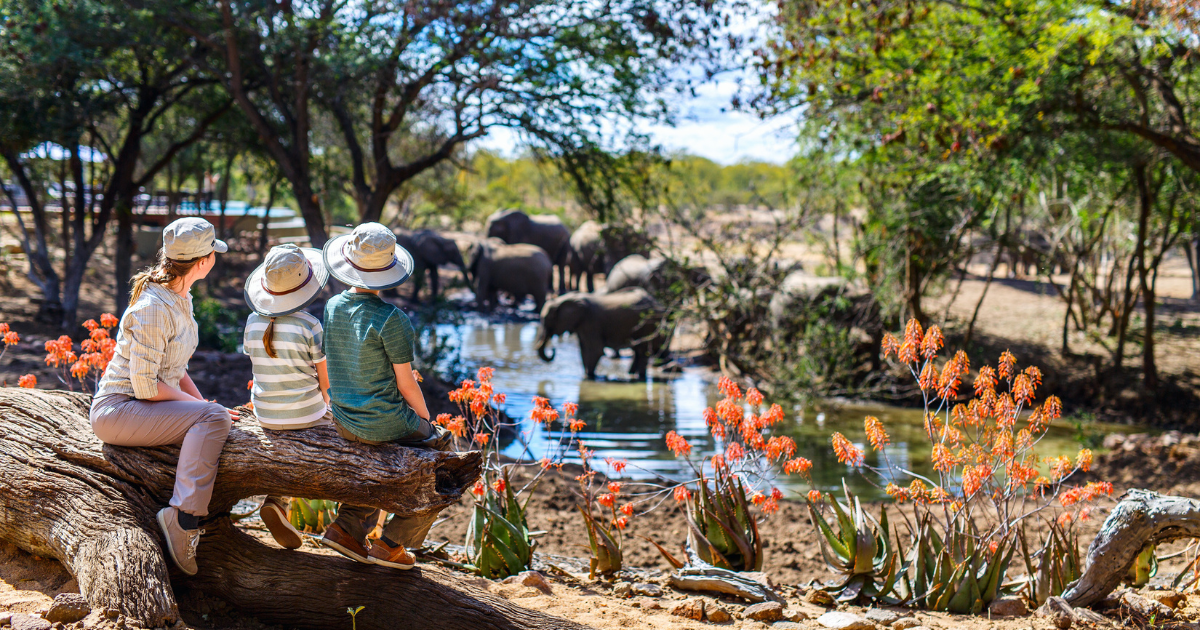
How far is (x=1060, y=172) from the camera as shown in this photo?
491 inches

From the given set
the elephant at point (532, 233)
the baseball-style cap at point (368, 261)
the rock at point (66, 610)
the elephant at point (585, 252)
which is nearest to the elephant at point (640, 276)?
the elephant at point (585, 252)

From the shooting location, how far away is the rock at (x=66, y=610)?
3.14 metres

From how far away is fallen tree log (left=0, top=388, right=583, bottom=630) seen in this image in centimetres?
355

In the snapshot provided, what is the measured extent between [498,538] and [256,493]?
1483 mm

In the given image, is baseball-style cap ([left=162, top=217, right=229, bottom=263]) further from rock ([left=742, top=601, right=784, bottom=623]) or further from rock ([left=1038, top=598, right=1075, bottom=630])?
rock ([left=1038, top=598, right=1075, bottom=630])

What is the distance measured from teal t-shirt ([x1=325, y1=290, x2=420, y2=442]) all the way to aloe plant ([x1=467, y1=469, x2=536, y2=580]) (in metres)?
1.31

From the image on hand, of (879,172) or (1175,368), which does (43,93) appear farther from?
(1175,368)

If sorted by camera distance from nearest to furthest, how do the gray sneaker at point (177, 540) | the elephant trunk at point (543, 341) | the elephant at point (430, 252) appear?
the gray sneaker at point (177, 540) < the elephant trunk at point (543, 341) < the elephant at point (430, 252)

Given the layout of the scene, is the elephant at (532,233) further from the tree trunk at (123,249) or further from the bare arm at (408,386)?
the bare arm at (408,386)

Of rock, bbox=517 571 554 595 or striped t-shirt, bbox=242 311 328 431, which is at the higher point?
striped t-shirt, bbox=242 311 328 431

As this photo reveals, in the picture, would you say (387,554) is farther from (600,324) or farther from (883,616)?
(600,324)

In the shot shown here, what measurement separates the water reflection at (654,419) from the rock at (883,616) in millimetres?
3204

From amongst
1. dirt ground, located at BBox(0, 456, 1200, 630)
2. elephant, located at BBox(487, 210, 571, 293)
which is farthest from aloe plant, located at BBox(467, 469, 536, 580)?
elephant, located at BBox(487, 210, 571, 293)

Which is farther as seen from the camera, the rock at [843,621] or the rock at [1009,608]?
the rock at [1009,608]
